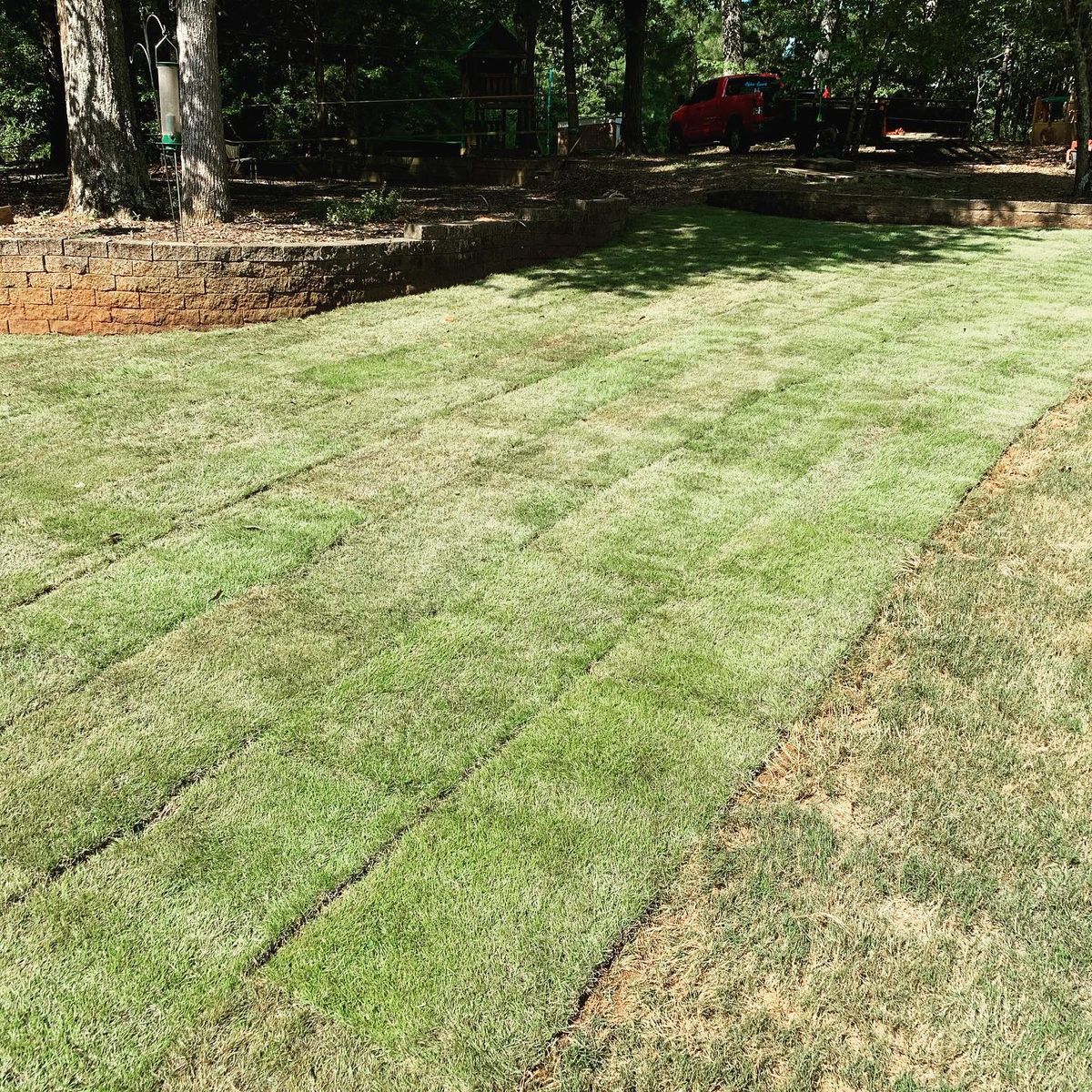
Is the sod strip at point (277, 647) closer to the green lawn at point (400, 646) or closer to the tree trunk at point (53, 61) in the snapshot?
the green lawn at point (400, 646)

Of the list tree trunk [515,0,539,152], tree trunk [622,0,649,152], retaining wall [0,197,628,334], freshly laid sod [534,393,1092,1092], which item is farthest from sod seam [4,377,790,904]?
tree trunk [622,0,649,152]

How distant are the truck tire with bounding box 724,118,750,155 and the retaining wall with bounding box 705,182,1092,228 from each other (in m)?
10.6

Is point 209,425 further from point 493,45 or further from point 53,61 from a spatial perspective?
point 493,45

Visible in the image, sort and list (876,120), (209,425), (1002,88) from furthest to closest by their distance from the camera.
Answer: (1002,88) < (876,120) < (209,425)

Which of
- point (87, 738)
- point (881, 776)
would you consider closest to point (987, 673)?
point (881, 776)

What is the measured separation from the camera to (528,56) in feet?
77.6

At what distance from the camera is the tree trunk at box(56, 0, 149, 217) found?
29.0 ft

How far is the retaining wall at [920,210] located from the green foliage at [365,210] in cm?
562

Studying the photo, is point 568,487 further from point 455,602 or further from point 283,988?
point 283,988

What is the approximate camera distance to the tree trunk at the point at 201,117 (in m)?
8.66

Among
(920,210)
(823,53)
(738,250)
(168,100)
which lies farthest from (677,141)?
(168,100)

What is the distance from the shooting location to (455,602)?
12.3 ft

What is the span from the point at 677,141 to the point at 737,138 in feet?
8.95

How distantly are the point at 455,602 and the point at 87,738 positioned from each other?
4.39 ft
